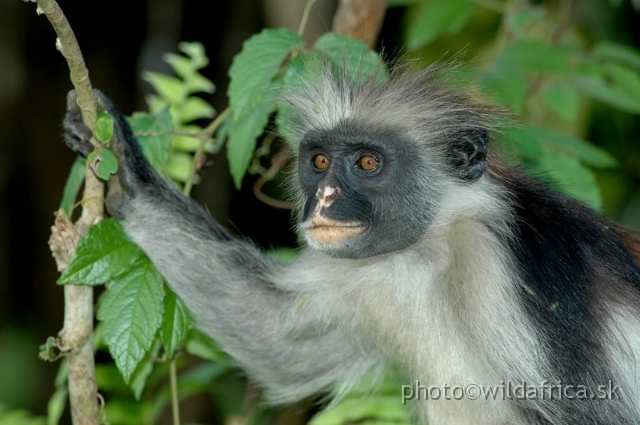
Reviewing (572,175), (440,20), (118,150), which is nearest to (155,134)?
(118,150)

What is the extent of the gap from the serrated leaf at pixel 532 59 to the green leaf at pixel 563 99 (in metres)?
0.25

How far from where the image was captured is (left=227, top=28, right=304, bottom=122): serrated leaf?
501 centimetres

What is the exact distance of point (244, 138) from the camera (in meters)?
5.35

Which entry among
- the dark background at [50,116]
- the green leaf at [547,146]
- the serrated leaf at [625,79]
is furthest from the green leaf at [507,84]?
the dark background at [50,116]

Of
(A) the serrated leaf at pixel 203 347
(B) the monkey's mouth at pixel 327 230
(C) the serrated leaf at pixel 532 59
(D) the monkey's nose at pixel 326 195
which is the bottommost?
(A) the serrated leaf at pixel 203 347

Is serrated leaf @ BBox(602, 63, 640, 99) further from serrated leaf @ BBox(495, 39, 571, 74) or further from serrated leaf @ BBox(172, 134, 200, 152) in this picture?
serrated leaf @ BBox(172, 134, 200, 152)

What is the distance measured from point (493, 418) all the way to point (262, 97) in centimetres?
220

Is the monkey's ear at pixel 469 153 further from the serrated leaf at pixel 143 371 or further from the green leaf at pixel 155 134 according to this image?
the serrated leaf at pixel 143 371

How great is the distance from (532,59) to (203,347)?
9.50 ft

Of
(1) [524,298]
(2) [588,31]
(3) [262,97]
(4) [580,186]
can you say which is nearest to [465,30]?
(2) [588,31]

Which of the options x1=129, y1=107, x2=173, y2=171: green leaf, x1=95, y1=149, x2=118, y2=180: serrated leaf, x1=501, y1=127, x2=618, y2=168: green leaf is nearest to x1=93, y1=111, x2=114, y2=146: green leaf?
x1=95, y1=149, x2=118, y2=180: serrated leaf

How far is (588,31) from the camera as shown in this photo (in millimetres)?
9961

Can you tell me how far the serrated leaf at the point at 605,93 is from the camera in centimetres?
649

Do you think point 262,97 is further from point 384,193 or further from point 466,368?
point 466,368
